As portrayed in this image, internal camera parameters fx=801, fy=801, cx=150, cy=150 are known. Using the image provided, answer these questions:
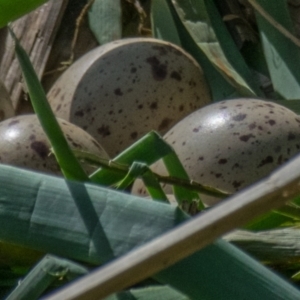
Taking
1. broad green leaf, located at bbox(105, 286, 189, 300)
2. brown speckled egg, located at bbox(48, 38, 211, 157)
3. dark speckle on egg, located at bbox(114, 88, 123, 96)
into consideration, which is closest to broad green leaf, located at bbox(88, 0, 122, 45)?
brown speckled egg, located at bbox(48, 38, 211, 157)

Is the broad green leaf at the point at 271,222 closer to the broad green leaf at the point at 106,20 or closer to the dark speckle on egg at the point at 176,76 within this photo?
the dark speckle on egg at the point at 176,76

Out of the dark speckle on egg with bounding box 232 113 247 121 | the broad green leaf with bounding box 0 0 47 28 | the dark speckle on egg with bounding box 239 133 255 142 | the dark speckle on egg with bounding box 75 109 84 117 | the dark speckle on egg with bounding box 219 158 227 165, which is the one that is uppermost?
the broad green leaf with bounding box 0 0 47 28

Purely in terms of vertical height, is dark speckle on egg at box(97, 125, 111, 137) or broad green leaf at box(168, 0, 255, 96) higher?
broad green leaf at box(168, 0, 255, 96)

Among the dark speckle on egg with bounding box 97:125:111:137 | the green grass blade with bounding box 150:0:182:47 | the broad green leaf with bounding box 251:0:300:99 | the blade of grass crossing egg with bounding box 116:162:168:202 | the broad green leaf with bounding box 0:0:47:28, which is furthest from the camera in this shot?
the green grass blade with bounding box 150:0:182:47

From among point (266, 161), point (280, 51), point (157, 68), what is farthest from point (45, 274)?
point (280, 51)

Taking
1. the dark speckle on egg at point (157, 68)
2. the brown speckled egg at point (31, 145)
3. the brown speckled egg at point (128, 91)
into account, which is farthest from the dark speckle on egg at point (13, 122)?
the dark speckle on egg at point (157, 68)

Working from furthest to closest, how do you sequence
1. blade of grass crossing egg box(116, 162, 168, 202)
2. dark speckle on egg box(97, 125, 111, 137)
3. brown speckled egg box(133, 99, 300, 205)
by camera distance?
dark speckle on egg box(97, 125, 111, 137)
brown speckled egg box(133, 99, 300, 205)
blade of grass crossing egg box(116, 162, 168, 202)

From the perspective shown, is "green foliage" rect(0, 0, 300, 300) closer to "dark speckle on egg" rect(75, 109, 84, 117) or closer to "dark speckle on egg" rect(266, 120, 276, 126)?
"dark speckle on egg" rect(266, 120, 276, 126)

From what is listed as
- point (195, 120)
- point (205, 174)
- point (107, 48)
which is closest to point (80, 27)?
point (107, 48)
